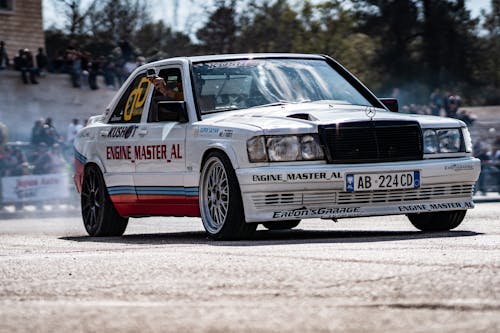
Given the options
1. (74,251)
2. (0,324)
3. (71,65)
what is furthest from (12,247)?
(71,65)

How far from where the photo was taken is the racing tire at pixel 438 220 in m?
10.1

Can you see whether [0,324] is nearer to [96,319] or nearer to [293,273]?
[96,319]

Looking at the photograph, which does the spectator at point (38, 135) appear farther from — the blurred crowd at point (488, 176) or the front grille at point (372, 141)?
the front grille at point (372, 141)

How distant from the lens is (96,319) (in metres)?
4.86

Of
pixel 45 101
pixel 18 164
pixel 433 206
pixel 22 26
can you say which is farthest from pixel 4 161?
pixel 22 26

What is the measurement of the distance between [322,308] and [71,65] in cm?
3430

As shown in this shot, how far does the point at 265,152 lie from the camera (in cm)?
917

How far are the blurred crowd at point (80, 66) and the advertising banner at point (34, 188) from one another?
12.5 meters

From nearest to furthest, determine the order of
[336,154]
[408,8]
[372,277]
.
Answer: [372,277] < [336,154] < [408,8]

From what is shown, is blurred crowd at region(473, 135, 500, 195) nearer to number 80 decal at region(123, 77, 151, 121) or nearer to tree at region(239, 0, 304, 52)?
number 80 decal at region(123, 77, 151, 121)

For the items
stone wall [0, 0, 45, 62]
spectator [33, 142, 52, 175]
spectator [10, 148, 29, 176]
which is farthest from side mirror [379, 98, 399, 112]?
stone wall [0, 0, 45, 62]

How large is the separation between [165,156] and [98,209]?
142 cm

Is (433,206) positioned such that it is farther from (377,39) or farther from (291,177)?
(377,39)

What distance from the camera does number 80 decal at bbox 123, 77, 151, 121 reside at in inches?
444
